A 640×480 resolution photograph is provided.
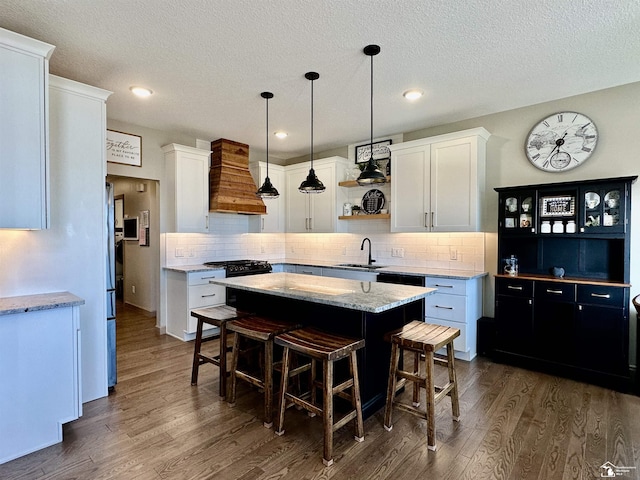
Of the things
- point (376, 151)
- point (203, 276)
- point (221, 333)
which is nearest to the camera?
point (221, 333)

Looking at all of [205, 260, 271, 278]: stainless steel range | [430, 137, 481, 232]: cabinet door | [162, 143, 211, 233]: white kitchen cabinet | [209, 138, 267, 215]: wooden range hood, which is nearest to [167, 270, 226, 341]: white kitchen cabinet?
[205, 260, 271, 278]: stainless steel range

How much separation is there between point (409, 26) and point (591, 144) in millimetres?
2316

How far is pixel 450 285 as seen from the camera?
3.63 m

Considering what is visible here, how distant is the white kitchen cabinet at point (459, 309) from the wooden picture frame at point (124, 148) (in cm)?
381

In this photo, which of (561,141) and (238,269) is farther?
(238,269)

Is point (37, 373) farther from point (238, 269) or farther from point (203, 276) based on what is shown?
point (238, 269)

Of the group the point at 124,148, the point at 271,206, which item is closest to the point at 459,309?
the point at 271,206

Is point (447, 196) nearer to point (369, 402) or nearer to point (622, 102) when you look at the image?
point (622, 102)

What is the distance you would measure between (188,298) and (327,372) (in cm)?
270

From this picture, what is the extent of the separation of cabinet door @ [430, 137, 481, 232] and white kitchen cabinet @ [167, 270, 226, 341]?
281 cm

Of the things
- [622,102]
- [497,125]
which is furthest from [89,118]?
[622,102]

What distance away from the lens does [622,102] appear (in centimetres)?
314

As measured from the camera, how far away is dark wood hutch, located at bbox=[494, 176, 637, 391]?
9.53 ft

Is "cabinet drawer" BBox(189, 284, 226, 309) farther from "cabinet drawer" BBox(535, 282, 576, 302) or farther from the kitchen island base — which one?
"cabinet drawer" BBox(535, 282, 576, 302)
